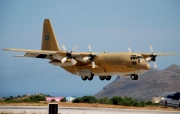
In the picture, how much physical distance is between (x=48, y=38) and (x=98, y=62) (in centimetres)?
1705

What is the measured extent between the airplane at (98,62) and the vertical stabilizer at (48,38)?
20.0 feet

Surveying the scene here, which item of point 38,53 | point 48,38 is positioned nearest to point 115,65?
point 38,53

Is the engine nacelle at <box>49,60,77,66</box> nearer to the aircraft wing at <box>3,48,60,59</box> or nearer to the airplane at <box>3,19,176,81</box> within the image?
the airplane at <box>3,19,176,81</box>

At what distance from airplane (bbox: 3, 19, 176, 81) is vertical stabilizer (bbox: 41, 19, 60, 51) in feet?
20.0

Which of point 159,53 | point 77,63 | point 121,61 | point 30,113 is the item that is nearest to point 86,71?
point 77,63

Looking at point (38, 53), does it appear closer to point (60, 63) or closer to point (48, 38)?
point (60, 63)

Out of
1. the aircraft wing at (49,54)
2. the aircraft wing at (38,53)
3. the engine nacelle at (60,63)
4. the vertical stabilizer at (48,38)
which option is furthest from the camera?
the vertical stabilizer at (48,38)

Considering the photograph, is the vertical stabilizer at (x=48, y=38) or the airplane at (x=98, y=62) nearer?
the airplane at (x=98, y=62)

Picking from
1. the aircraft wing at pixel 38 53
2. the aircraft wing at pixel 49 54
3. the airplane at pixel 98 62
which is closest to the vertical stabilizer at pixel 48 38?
the airplane at pixel 98 62

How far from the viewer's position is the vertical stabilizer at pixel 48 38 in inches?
4178

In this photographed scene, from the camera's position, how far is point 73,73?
102 meters

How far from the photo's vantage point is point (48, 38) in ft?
354

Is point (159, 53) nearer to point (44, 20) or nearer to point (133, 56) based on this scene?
point (133, 56)

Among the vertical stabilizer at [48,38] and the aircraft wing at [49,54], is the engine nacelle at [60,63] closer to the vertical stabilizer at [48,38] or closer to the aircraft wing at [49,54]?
the aircraft wing at [49,54]
